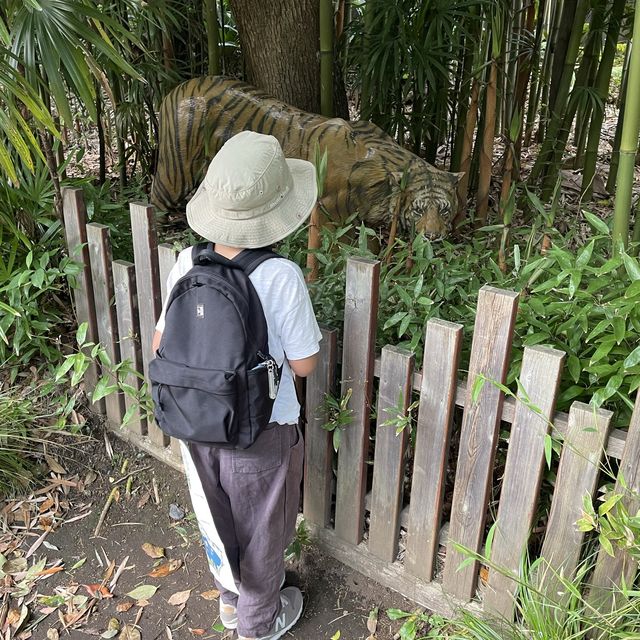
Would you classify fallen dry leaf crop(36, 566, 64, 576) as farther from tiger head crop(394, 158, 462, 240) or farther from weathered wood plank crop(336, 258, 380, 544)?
tiger head crop(394, 158, 462, 240)

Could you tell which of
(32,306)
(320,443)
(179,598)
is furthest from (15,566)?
(320,443)

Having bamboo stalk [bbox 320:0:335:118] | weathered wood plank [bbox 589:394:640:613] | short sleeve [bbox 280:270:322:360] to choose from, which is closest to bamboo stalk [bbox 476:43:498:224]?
bamboo stalk [bbox 320:0:335:118]

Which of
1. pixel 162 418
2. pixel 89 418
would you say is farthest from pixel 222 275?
pixel 89 418

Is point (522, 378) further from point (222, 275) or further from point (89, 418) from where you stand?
point (89, 418)

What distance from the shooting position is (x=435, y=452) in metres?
1.92

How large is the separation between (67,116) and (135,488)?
138 cm

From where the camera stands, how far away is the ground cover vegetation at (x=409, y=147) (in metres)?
1.86

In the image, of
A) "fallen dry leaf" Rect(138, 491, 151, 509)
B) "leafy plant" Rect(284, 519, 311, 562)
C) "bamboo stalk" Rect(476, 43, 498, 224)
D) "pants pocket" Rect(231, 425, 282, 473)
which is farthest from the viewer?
"bamboo stalk" Rect(476, 43, 498, 224)

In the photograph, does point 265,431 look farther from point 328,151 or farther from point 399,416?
point 328,151

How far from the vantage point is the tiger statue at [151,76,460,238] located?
357 centimetres

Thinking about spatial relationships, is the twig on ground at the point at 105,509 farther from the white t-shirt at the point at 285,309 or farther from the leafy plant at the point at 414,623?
the white t-shirt at the point at 285,309

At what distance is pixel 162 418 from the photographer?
65.7 inches

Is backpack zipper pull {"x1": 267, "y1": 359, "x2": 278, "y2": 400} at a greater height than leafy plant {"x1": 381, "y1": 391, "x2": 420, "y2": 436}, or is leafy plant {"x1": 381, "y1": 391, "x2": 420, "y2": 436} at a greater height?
backpack zipper pull {"x1": 267, "y1": 359, "x2": 278, "y2": 400}

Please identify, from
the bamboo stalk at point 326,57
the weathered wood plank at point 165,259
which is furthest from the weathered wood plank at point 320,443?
the bamboo stalk at point 326,57
